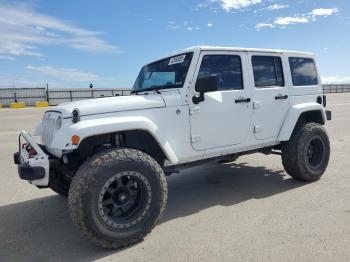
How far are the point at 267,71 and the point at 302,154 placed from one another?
4.68ft

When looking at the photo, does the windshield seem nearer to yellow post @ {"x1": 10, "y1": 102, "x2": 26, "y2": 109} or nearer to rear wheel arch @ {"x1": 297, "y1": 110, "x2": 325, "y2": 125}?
rear wheel arch @ {"x1": 297, "y1": 110, "x2": 325, "y2": 125}

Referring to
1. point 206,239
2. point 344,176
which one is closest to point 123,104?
point 206,239

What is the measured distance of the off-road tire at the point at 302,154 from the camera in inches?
221

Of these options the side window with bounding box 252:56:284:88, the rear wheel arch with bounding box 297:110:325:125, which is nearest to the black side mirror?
the side window with bounding box 252:56:284:88

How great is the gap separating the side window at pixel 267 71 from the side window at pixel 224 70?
0.34m

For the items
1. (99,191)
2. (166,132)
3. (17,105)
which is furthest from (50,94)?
(99,191)

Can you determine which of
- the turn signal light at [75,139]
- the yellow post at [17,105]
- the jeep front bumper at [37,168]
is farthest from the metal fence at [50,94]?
the turn signal light at [75,139]

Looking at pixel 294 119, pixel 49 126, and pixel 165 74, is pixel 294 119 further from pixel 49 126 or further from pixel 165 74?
pixel 49 126

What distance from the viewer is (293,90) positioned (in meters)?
5.66

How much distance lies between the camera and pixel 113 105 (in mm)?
3838

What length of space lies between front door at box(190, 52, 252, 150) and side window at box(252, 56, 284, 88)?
27 centimetres

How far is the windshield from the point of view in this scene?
449 cm

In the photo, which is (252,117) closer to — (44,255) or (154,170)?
(154,170)

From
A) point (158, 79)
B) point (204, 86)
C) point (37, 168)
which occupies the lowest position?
point (37, 168)
